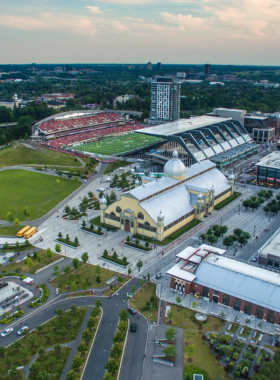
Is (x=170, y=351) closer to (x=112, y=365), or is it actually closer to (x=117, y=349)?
(x=117, y=349)

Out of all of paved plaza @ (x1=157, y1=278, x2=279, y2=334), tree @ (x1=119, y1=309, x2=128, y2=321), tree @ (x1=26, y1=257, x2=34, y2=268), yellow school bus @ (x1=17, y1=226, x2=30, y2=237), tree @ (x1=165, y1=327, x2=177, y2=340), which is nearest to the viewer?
tree @ (x1=165, y1=327, x2=177, y2=340)

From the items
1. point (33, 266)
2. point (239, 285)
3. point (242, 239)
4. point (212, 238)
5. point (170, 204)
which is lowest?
point (33, 266)

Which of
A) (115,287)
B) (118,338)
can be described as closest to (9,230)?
(115,287)

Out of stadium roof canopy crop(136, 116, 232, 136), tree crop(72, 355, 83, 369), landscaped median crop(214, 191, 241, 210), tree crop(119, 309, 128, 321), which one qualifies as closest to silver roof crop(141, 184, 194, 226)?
landscaped median crop(214, 191, 241, 210)

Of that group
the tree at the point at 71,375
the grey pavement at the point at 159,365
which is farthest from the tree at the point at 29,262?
the tree at the point at 71,375

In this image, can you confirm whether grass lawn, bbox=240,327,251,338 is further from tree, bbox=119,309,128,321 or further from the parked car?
tree, bbox=119,309,128,321

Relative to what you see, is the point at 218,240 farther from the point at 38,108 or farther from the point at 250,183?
the point at 38,108

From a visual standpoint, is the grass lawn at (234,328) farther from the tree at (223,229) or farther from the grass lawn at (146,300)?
the tree at (223,229)
